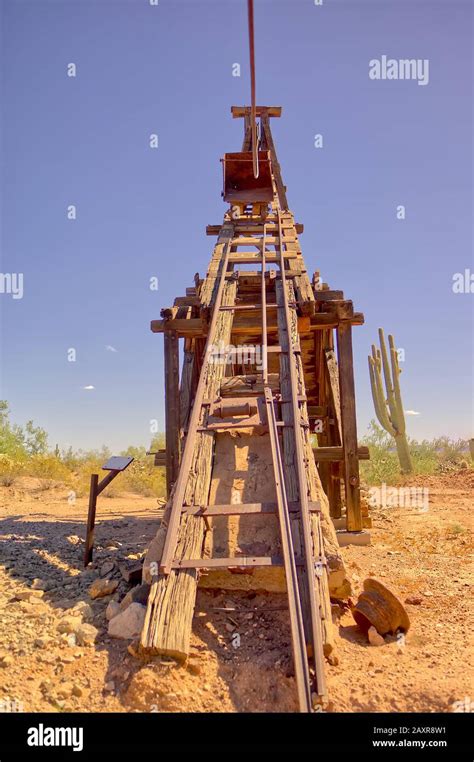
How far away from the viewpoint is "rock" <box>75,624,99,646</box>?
11.4 feet

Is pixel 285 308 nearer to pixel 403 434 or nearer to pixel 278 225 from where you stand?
pixel 278 225

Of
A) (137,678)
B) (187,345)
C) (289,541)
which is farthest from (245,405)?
(187,345)

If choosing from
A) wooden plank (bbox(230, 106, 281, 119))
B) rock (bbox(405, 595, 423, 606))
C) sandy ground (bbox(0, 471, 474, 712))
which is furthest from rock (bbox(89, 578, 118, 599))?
wooden plank (bbox(230, 106, 281, 119))

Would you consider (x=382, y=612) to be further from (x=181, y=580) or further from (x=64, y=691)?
(x=64, y=691)

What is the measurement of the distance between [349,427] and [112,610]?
368cm

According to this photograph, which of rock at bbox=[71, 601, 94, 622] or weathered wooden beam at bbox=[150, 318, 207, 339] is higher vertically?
weathered wooden beam at bbox=[150, 318, 207, 339]

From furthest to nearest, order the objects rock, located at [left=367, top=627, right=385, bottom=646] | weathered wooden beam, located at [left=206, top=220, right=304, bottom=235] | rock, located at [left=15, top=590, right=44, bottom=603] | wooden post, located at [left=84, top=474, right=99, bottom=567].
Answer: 1. weathered wooden beam, located at [left=206, top=220, right=304, bottom=235]
2. wooden post, located at [left=84, top=474, right=99, bottom=567]
3. rock, located at [left=15, top=590, right=44, bottom=603]
4. rock, located at [left=367, top=627, right=385, bottom=646]

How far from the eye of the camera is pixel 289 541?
11.5 feet

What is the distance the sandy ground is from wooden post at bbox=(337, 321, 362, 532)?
3.15ft

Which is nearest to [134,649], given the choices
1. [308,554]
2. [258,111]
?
[308,554]

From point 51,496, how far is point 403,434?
1164 centimetres

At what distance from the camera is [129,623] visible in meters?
3.56

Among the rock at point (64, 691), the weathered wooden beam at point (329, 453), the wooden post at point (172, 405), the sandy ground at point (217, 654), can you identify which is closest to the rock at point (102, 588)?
the sandy ground at point (217, 654)

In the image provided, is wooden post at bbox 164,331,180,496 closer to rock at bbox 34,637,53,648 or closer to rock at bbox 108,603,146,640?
rock at bbox 108,603,146,640
